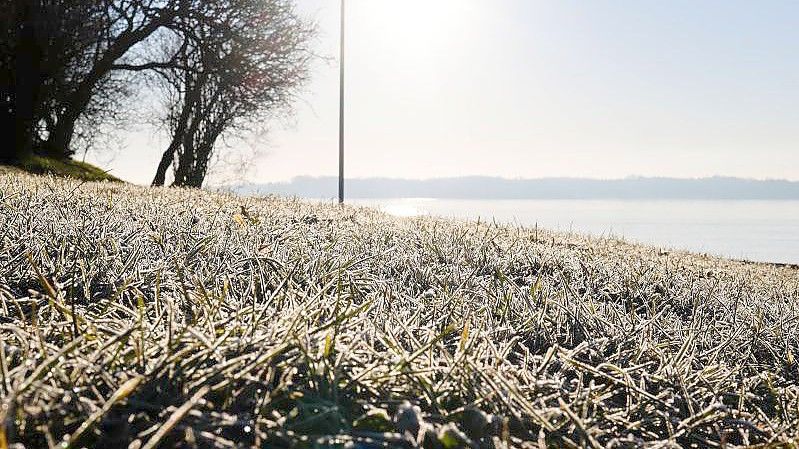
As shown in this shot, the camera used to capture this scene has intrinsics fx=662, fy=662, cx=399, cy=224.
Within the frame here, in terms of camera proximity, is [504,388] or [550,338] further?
[550,338]

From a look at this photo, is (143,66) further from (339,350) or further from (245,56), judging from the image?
(339,350)

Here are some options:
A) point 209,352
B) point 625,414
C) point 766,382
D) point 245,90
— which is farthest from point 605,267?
point 245,90

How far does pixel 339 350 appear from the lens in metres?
1.70

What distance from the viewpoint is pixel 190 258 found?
2.82 m

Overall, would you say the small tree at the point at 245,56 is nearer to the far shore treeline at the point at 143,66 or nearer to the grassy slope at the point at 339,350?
the far shore treeline at the point at 143,66

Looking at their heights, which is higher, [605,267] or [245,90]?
[245,90]

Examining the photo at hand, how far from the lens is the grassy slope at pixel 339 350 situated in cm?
136

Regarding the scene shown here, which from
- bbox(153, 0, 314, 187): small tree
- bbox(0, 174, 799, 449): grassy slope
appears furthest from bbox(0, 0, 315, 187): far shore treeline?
bbox(0, 174, 799, 449): grassy slope

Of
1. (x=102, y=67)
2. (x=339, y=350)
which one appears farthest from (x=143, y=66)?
(x=339, y=350)

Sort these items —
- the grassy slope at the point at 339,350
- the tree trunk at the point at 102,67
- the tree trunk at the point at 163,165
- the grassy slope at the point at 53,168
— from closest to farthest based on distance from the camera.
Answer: the grassy slope at the point at 339,350 → the grassy slope at the point at 53,168 → the tree trunk at the point at 102,67 → the tree trunk at the point at 163,165

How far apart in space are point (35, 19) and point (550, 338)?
16.5m

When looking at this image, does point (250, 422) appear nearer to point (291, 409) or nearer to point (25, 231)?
point (291, 409)

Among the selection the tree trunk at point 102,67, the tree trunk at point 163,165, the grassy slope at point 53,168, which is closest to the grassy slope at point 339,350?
the grassy slope at point 53,168

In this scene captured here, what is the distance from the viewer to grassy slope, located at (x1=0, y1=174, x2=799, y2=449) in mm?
1355
